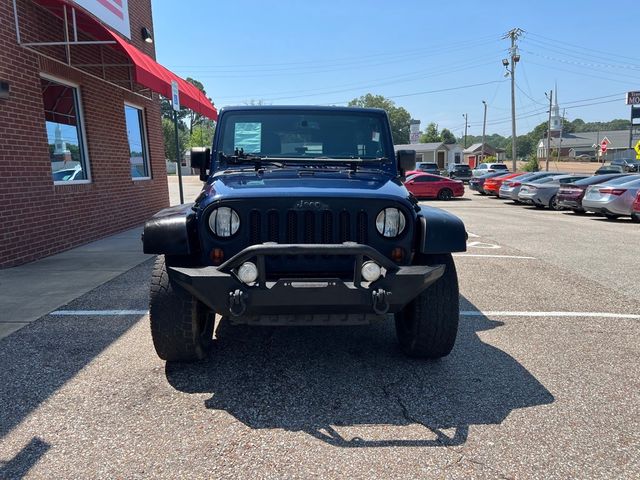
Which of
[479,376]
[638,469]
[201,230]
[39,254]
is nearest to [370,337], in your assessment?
[479,376]

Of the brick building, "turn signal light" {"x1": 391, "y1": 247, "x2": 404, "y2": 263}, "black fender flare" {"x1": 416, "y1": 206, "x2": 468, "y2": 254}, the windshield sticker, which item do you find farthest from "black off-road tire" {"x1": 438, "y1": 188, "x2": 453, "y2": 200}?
"turn signal light" {"x1": 391, "y1": 247, "x2": 404, "y2": 263}

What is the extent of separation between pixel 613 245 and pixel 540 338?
20.3 feet

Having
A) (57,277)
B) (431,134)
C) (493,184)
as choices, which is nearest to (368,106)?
(431,134)

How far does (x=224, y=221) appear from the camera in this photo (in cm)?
297

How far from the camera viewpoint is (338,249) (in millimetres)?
2654

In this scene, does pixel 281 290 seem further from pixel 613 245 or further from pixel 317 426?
pixel 613 245

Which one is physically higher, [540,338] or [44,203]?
[44,203]

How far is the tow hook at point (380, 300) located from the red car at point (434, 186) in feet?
63.1

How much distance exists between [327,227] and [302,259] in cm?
26

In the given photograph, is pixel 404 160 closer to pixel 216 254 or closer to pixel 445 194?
pixel 216 254

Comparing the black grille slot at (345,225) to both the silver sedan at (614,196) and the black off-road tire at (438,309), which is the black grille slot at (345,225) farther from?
the silver sedan at (614,196)

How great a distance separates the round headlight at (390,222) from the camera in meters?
3.04

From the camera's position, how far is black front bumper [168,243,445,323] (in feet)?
8.72

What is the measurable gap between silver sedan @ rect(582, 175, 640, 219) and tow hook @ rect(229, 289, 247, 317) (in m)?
13.1
